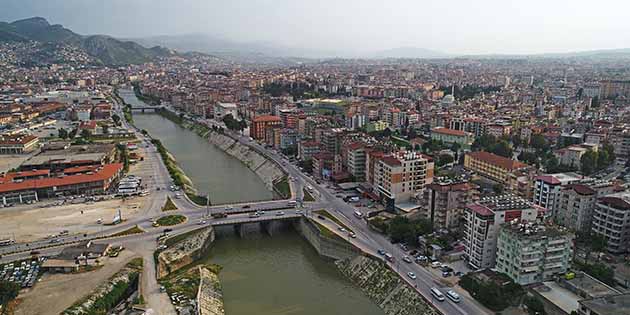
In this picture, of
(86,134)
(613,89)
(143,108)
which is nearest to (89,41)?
(143,108)

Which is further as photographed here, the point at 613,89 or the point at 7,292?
the point at 613,89

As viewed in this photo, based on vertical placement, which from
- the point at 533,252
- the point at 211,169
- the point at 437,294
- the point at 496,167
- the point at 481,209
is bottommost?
the point at 211,169

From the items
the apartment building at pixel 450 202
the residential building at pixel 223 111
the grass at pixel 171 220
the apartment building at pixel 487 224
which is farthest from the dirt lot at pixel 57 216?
the residential building at pixel 223 111

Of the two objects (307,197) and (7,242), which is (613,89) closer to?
(307,197)

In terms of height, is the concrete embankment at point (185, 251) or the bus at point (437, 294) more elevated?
the bus at point (437, 294)

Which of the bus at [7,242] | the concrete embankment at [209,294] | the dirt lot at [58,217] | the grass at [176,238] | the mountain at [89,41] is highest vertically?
the mountain at [89,41]

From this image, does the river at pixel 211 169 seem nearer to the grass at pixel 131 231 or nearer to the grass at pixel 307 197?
the grass at pixel 307 197
